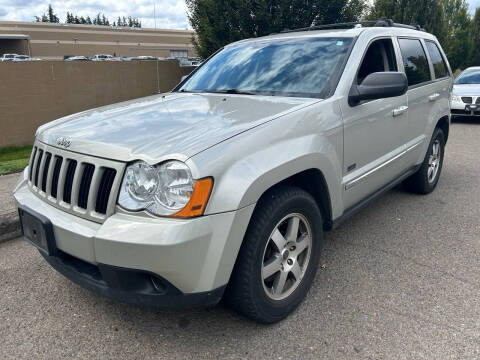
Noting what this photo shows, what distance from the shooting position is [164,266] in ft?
6.56

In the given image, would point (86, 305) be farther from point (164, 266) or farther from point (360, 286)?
point (360, 286)

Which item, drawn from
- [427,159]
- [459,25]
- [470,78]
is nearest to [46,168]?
[427,159]

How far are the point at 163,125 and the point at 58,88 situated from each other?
886 centimetres

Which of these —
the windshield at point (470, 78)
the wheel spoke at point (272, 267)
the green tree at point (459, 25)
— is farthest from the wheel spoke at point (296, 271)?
the green tree at point (459, 25)

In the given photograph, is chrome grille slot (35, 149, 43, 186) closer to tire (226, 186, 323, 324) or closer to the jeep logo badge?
the jeep logo badge

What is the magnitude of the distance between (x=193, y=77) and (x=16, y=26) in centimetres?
6238

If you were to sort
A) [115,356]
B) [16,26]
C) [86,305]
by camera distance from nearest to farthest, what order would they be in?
[115,356] < [86,305] < [16,26]

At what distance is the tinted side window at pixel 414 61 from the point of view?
4.09 m

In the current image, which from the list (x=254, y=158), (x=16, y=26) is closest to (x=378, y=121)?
(x=254, y=158)

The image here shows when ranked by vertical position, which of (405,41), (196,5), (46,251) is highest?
(196,5)

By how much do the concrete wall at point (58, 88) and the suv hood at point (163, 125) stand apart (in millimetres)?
7549

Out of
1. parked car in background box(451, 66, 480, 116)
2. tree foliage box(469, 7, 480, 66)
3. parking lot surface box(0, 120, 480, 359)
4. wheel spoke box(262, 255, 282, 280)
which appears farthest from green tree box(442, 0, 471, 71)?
wheel spoke box(262, 255, 282, 280)

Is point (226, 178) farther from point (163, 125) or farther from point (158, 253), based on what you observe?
point (163, 125)

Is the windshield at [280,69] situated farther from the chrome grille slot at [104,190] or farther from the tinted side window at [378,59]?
the chrome grille slot at [104,190]
